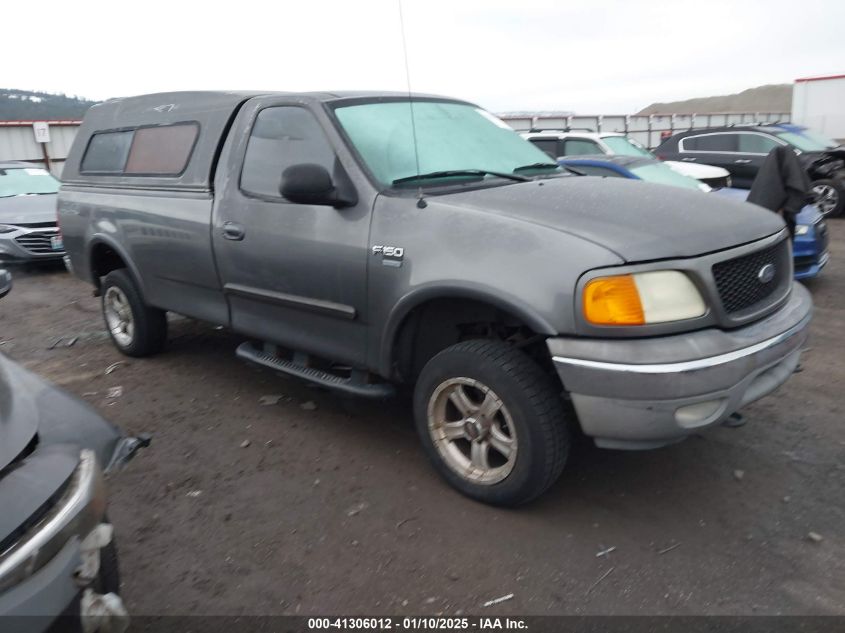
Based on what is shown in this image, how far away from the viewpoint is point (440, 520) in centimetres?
309

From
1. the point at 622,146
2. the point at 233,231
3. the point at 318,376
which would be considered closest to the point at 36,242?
the point at 233,231

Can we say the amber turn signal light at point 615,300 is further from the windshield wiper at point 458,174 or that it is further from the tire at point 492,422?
the windshield wiper at point 458,174

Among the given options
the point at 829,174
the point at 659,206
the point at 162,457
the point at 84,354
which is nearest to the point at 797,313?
the point at 659,206

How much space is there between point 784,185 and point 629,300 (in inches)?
195

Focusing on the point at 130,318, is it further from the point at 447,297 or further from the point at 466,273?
the point at 466,273

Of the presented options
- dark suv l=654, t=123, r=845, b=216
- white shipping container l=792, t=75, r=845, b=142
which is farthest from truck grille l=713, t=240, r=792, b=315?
white shipping container l=792, t=75, r=845, b=142

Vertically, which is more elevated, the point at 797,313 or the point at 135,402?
the point at 797,313

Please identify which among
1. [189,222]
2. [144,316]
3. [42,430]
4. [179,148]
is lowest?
[144,316]

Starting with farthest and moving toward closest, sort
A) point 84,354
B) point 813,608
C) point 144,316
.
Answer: point 84,354 → point 144,316 → point 813,608

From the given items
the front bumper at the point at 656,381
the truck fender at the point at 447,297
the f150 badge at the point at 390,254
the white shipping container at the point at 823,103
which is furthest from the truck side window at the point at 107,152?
the white shipping container at the point at 823,103

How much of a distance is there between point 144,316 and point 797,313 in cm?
442

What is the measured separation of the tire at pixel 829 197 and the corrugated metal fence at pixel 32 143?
15512mm

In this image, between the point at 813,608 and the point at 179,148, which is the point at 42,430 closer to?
the point at 813,608

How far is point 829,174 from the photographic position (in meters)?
12.0
